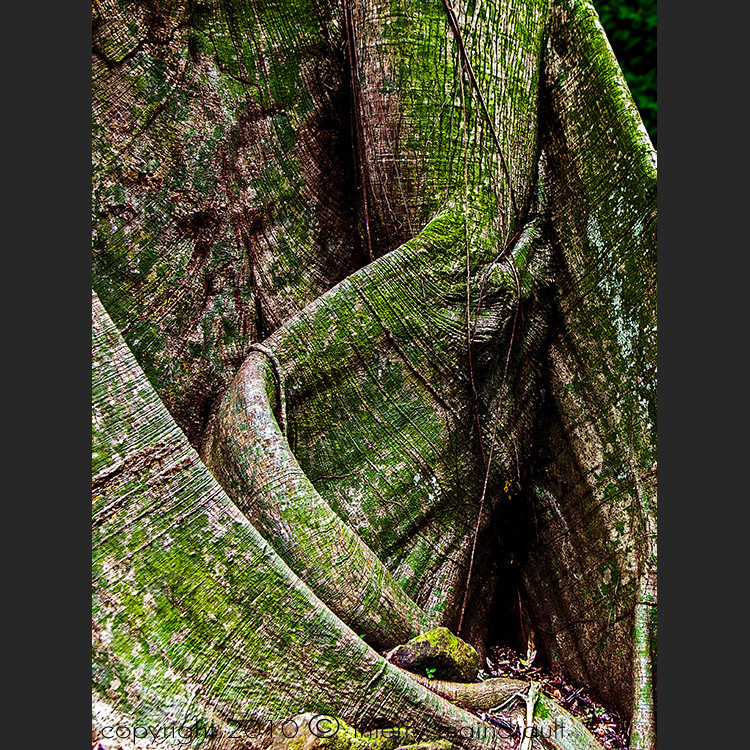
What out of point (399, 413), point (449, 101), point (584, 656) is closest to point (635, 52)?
point (449, 101)

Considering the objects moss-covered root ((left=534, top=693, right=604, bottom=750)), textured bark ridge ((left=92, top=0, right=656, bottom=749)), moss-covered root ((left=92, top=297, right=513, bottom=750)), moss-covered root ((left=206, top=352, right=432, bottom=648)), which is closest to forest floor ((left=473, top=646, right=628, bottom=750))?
textured bark ridge ((left=92, top=0, right=656, bottom=749))

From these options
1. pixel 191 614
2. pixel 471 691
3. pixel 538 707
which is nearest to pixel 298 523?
pixel 191 614

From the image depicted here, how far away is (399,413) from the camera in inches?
113

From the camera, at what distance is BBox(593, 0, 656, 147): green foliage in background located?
373 centimetres

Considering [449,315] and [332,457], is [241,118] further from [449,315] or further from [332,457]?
[332,457]

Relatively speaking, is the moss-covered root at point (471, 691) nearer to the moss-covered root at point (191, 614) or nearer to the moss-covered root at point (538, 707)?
the moss-covered root at point (538, 707)

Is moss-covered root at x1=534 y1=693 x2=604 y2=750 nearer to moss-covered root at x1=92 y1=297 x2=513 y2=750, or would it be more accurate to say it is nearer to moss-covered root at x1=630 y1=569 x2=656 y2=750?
moss-covered root at x1=630 y1=569 x2=656 y2=750

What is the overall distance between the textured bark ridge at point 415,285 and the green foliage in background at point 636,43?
83 centimetres

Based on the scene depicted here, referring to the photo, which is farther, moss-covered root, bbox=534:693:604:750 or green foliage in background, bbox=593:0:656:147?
green foliage in background, bbox=593:0:656:147

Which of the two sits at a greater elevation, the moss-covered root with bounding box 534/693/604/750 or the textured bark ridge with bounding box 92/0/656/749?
the textured bark ridge with bounding box 92/0/656/749

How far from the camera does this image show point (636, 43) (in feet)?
12.4

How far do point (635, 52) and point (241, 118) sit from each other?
2.00 m

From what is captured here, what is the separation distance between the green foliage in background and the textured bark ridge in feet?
2.72

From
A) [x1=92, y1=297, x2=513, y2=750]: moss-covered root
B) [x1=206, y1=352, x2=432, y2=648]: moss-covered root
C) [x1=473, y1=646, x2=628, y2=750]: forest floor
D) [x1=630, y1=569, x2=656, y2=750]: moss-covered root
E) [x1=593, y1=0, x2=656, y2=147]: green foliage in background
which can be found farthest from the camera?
[x1=593, y1=0, x2=656, y2=147]: green foliage in background
